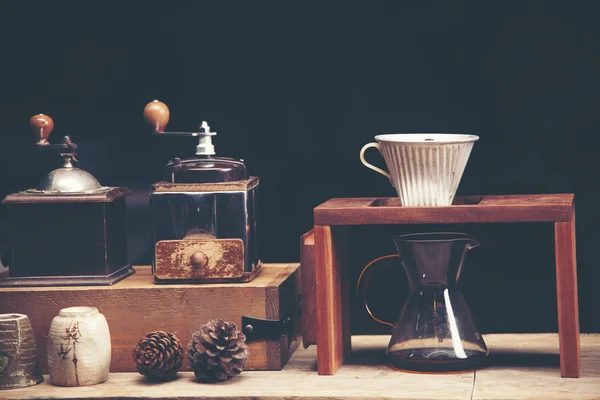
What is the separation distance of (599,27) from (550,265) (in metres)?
0.45

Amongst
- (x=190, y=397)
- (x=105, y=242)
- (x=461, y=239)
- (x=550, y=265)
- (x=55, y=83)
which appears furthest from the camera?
(x=55, y=83)

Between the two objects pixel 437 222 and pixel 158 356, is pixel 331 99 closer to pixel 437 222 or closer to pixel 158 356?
pixel 437 222

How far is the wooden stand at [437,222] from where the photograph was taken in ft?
5.09

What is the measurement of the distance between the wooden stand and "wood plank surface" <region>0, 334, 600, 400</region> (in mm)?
48

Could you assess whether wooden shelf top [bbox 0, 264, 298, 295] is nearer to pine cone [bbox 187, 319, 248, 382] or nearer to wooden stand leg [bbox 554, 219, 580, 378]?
pine cone [bbox 187, 319, 248, 382]

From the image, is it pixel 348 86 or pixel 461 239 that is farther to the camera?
pixel 348 86

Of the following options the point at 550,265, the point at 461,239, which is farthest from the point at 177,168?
the point at 550,265

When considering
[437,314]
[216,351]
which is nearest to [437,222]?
[437,314]

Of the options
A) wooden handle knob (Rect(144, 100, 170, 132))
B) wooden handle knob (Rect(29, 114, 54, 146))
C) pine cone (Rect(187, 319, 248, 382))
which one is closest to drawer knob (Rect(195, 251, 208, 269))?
pine cone (Rect(187, 319, 248, 382))

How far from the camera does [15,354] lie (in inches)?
64.6

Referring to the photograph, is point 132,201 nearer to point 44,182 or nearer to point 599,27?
point 44,182

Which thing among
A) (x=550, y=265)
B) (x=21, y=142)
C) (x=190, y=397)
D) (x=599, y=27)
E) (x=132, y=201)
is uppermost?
(x=599, y=27)

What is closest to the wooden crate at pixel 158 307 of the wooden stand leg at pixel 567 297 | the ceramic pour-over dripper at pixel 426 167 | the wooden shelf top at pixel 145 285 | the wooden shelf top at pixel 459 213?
the wooden shelf top at pixel 145 285

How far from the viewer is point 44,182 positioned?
1.79 m
